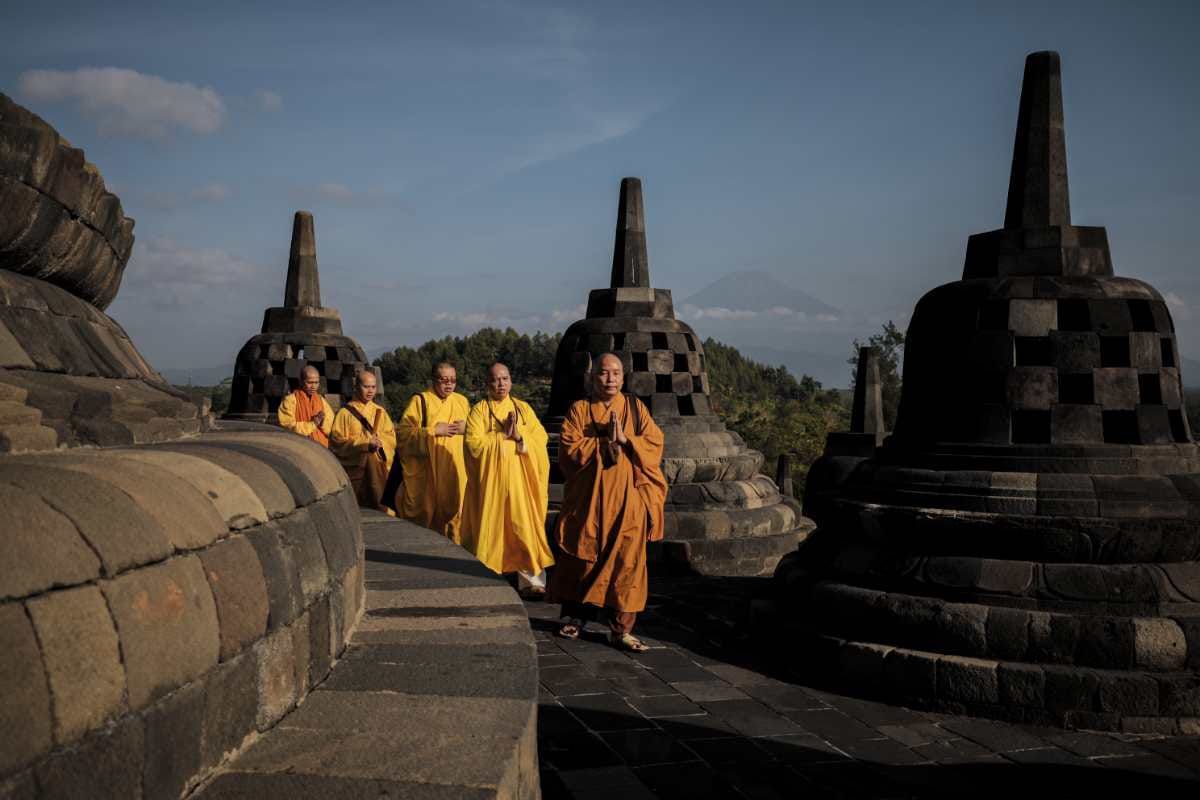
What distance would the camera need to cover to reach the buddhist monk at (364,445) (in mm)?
10227

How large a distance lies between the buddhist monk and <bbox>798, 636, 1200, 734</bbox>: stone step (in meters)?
5.94

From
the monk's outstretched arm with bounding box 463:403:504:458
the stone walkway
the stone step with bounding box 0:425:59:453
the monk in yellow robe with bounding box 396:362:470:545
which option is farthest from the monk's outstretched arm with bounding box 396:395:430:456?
the stone step with bounding box 0:425:59:453

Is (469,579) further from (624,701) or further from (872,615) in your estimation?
(872,615)

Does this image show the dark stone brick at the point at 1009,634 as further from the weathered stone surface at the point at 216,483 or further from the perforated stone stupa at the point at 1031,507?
the weathered stone surface at the point at 216,483

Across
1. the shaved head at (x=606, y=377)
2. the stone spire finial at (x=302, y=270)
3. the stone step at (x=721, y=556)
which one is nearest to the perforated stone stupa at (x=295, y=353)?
the stone spire finial at (x=302, y=270)

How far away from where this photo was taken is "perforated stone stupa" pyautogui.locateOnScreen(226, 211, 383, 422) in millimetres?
13320

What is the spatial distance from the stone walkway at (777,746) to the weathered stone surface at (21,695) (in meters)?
2.89

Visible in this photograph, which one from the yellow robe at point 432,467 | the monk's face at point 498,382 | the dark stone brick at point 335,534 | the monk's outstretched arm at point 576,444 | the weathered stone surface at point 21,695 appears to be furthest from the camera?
the yellow robe at point 432,467

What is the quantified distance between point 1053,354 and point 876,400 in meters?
10.2

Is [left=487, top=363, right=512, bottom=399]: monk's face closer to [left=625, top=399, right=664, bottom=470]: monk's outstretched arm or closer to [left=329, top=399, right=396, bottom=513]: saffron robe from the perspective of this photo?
[left=625, top=399, right=664, bottom=470]: monk's outstretched arm

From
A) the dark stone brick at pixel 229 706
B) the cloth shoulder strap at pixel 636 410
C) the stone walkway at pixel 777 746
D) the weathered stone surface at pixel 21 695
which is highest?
the cloth shoulder strap at pixel 636 410

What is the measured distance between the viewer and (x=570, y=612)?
7012 mm

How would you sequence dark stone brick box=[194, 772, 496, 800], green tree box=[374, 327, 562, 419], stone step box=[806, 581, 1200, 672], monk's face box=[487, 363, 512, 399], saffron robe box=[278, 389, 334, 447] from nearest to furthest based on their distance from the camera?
dark stone brick box=[194, 772, 496, 800] → stone step box=[806, 581, 1200, 672] → monk's face box=[487, 363, 512, 399] → saffron robe box=[278, 389, 334, 447] → green tree box=[374, 327, 562, 419]

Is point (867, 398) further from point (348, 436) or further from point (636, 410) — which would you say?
point (636, 410)
